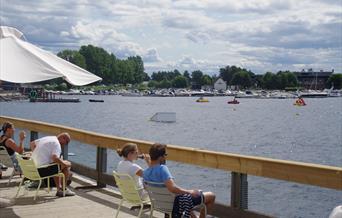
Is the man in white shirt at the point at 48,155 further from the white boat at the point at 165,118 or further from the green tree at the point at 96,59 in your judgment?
the green tree at the point at 96,59

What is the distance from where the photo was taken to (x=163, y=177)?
6910 millimetres

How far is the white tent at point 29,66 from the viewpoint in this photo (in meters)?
8.00

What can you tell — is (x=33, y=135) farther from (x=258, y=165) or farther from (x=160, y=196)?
(x=258, y=165)

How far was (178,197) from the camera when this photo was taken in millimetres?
6832

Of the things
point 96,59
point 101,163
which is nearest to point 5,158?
point 101,163

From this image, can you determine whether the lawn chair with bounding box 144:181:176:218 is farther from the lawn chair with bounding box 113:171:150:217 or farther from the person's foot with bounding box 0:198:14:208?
the person's foot with bounding box 0:198:14:208

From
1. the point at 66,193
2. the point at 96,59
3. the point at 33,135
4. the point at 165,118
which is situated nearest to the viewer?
the point at 66,193

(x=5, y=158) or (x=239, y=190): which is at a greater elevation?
(x=239, y=190)

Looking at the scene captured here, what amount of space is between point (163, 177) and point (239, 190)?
1.11 meters

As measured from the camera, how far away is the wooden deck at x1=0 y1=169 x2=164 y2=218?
834cm

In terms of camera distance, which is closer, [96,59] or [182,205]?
[182,205]

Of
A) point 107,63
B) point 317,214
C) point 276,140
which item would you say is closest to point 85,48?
point 107,63

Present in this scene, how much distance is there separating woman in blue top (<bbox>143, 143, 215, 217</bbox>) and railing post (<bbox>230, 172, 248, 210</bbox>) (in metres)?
0.50

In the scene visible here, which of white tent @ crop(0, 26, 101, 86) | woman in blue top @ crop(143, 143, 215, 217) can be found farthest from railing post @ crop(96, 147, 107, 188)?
woman in blue top @ crop(143, 143, 215, 217)
